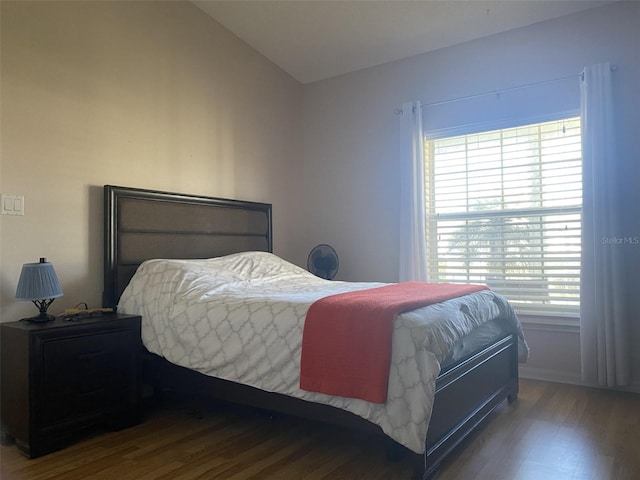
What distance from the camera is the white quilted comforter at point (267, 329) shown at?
1.92m

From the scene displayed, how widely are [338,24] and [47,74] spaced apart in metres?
2.18

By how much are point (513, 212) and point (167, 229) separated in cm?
268

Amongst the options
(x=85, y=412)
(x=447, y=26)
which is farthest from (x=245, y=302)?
(x=447, y=26)

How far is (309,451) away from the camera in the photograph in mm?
2318

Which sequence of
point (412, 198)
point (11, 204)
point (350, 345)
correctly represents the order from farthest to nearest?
1. point (412, 198)
2. point (11, 204)
3. point (350, 345)

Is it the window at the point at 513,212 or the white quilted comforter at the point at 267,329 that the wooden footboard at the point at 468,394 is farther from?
the window at the point at 513,212

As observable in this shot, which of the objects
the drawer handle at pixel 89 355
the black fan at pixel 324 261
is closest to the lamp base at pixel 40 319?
the drawer handle at pixel 89 355

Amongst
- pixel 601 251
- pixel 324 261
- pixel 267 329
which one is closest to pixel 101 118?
pixel 267 329

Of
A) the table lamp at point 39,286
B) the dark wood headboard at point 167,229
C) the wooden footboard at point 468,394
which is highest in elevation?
the dark wood headboard at point 167,229

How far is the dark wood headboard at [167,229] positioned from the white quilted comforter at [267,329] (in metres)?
0.16

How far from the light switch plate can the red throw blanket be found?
1.72m

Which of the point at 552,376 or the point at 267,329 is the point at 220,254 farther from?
the point at 552,376

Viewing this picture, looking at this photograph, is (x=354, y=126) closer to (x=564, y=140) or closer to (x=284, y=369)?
(x=564, y=140)

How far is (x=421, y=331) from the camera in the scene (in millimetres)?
1952
